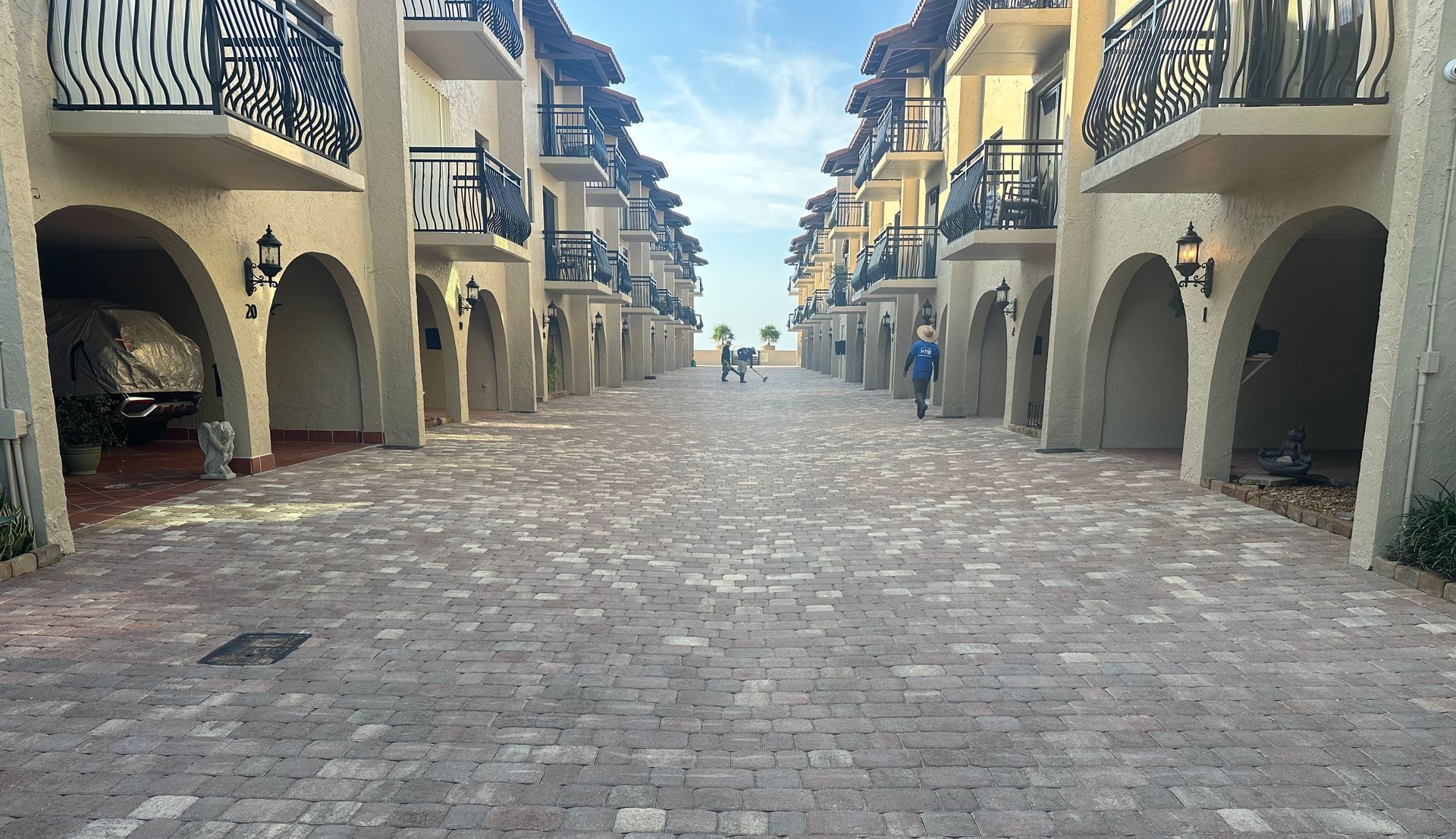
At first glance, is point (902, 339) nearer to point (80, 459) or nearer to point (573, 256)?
point (573, 256)

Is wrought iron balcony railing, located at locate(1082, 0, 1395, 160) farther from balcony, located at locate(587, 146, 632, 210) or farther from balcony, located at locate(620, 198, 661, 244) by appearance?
balcony, located at locate(620, 198, 661, 244)

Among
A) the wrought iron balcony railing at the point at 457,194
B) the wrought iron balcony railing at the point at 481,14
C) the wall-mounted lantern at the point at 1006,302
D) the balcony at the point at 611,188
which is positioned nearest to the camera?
the wrought iron balcony railing at the point at 481,14

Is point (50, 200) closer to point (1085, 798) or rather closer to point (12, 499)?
point (12, 499)

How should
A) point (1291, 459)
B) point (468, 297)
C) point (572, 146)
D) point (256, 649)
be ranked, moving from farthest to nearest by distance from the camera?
point (572, 146) → point (468, 297) → point (1291, 459) → point (256, 649)

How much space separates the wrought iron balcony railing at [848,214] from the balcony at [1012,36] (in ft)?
52.7

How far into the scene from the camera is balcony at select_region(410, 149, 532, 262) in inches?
480

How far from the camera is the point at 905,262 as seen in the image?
20.0 metres

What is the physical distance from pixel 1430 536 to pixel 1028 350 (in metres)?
8.72

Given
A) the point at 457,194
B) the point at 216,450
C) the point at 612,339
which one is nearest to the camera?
the point at 216,450

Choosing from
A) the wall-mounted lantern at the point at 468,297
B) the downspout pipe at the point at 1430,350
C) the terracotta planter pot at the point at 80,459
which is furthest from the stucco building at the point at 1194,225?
the terracotta planter pot at the point at 80,459

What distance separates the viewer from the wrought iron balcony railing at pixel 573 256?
817 inches

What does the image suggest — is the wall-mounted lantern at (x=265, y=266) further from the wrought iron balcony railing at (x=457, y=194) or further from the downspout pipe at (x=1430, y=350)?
the downspout pipe at (x=1430, y=350)

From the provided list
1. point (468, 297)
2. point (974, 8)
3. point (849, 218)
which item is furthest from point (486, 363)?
point (849, 218)

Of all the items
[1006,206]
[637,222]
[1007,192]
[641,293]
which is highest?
[637,222]
